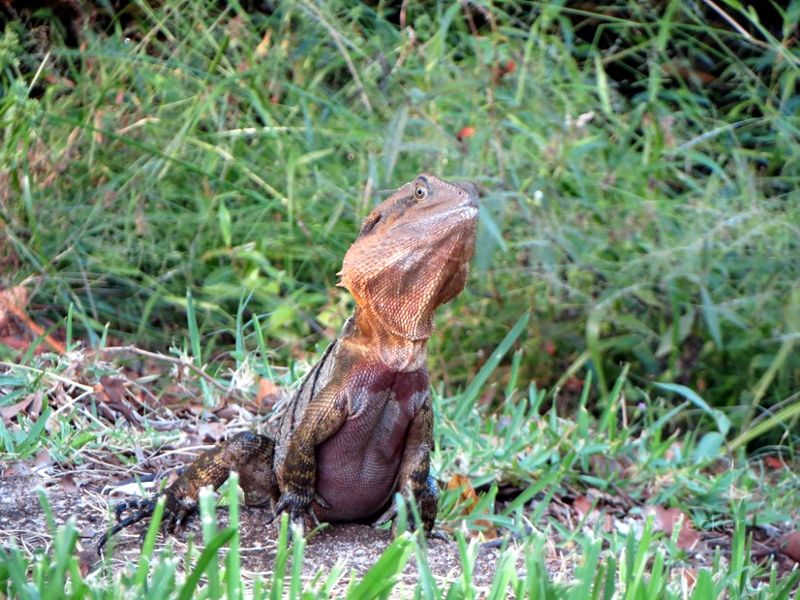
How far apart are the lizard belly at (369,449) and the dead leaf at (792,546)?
1.73 metres

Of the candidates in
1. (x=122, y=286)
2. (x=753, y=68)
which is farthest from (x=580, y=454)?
(x=753, y=68)

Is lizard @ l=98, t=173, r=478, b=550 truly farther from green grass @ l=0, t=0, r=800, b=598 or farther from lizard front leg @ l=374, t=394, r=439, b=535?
green grass @ l=0, t=0, r=800, b=598

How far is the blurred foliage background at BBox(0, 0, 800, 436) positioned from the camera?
6340 millimetres

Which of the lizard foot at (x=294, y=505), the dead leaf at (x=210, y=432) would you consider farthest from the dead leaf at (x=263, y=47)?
the lizard foot at (x=294, y=505)

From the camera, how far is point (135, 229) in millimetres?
6770

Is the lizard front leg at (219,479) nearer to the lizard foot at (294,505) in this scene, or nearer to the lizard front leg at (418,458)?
the lizard foot at (294,505)

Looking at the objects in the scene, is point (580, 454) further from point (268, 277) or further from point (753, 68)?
point (753, 68)

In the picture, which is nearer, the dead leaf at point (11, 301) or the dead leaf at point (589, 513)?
the dead leaf at point (589, 513)

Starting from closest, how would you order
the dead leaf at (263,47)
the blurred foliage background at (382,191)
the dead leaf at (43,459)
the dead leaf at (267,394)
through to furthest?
the dead leaf at (43,459), the dead leaf at (267,394), the blurred foliage background at (382,191), the dead leaf at (263,47)

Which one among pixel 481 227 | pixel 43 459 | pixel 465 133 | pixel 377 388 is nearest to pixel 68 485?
pixel 43 459

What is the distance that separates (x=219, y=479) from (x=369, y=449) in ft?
1.52

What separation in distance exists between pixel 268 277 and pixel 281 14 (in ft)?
5.29

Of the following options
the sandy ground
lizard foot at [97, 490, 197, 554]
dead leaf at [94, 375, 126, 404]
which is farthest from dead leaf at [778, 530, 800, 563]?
dead leaf at [94, 375, 126, 404]

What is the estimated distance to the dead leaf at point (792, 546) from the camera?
5.00m
